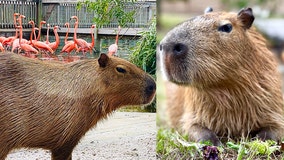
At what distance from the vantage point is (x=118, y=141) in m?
1.97

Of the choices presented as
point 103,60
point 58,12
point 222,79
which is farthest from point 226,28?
point 58,12

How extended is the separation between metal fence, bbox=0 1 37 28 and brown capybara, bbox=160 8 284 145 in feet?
2.23

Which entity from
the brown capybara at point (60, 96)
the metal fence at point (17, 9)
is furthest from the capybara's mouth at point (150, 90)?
the metal fence at point (17, 9)

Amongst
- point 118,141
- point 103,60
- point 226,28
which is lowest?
point 118,141

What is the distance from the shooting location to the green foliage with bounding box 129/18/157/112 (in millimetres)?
1765

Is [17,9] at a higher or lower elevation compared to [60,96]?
higher

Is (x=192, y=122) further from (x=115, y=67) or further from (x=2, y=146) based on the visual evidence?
(x=2, y=146)

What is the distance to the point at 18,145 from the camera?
1.61m

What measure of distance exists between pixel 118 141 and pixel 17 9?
76 centimetres

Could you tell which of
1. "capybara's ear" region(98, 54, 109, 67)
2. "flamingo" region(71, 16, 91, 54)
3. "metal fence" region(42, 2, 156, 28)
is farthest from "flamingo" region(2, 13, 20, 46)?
"capybara's ear" region(98, 54, 109, 67)

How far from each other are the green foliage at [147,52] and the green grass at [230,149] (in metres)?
0.21

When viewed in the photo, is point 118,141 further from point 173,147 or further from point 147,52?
point 147,52

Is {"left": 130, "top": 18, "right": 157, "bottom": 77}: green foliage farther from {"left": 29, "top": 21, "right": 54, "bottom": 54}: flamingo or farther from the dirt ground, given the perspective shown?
{"left": 29, "top": 21, "right": 54, "bottom": 54}: flamingo

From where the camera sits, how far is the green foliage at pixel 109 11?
72.0 inches
